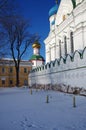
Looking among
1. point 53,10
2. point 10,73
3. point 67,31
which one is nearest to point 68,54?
point 67,31

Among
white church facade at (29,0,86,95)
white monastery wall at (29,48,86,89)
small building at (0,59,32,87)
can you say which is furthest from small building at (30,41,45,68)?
white monastery wall at (29,48,86,89)

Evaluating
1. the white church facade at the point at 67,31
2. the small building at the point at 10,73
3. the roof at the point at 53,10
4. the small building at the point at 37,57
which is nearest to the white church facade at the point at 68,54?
the white church facade at the point at 67,31

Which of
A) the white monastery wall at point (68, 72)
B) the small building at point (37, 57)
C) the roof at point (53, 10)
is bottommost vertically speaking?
the white monastery wall at point (68, 72)

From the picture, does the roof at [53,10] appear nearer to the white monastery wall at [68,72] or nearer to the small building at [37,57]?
the small building at [37,57]

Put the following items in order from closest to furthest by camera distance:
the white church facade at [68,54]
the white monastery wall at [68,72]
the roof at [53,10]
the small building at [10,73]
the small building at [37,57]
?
the white monastery wall at [68,72]
the white church facade at [68,54]
the roof at [53,10]
the small building at [37,57]
the small building at [10,73]

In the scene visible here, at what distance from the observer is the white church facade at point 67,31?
18.4m

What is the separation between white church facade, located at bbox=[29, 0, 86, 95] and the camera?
14.7 m

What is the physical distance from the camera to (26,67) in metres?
47.9

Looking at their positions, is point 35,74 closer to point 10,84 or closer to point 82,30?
point 82,30

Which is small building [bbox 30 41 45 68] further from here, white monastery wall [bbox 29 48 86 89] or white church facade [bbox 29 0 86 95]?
white monastery wall [bbox 29 48 86 89]

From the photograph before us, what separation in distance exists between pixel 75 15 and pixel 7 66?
2997cm

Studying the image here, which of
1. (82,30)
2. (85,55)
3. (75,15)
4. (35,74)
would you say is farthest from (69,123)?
(35,74)

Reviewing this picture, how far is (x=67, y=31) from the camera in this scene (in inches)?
887

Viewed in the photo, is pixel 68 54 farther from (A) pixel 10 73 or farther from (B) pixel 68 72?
(A) pixel 10 73
